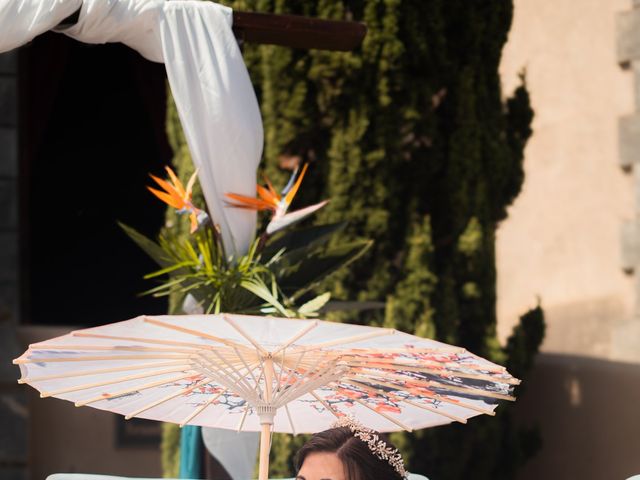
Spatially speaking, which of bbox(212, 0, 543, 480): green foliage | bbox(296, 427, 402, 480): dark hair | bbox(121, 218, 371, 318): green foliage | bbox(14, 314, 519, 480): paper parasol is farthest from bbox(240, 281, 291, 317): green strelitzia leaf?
bbox(212, 0, 543, 480): green foliage

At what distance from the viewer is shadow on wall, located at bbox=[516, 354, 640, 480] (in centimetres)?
639

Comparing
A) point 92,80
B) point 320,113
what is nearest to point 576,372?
point 320,113

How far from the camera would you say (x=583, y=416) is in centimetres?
667

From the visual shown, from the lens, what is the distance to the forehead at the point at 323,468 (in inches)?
122

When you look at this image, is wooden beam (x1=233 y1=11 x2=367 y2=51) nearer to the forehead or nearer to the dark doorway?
the forehead

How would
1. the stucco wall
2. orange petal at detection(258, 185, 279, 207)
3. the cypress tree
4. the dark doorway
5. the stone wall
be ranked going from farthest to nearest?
the dark doorway, the stucco wall, the stone wall, the cypress tree, orange petal at detection(258, 185, 279, 207)

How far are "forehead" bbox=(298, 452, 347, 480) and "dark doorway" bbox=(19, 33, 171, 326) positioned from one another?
16.4 feet

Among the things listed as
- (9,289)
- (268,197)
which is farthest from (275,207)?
(9,289)

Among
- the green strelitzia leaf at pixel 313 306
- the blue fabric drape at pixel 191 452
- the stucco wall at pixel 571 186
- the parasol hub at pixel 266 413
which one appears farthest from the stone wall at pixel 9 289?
the parasol hub at pixel 266 413

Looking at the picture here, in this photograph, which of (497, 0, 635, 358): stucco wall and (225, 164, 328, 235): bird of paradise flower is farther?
(497, 0, 635, 358): stucco wall

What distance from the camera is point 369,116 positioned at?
6.24m

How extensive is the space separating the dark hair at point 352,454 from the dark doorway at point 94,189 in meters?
4.96

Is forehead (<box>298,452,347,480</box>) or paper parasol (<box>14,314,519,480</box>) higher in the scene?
paper parasol (<box>14,314,519,480</box>)

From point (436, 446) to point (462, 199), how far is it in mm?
1320
